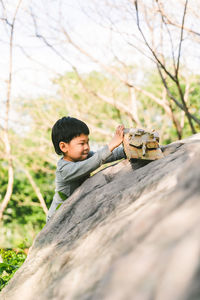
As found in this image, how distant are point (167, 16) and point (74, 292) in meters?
5.16

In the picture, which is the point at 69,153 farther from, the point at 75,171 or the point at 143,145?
the point at 143,145

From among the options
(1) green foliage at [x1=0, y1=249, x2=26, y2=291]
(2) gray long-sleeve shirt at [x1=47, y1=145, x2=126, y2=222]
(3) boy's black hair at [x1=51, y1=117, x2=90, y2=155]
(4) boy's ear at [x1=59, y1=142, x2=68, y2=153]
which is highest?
(3) boy's black hair at [x1=51, y1=117, x2=90, y2=155]

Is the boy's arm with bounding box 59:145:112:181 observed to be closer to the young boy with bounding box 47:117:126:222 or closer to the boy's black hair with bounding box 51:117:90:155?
the young boy with bounding box 47:117:126:222

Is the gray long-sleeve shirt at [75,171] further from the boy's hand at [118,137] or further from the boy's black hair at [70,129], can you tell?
the boy's black hair at [70,129]

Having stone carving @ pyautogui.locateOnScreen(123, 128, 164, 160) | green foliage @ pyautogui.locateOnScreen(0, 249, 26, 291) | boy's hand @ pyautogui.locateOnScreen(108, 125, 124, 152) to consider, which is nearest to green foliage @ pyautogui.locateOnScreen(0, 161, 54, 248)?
green foliage @ pyautogui.locateOnScreen(0, 249, 26, 291)

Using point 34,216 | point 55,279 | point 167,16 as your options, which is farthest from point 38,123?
point 55,279

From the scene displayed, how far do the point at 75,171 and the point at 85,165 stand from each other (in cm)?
10

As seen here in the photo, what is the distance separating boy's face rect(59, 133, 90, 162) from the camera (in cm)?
298

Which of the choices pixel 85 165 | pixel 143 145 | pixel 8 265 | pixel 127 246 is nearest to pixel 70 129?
pixel 85 165

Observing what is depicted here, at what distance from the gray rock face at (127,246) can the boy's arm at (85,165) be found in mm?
374

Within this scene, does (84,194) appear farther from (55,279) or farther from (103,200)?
(55,279)

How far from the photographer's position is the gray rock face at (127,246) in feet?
3.06

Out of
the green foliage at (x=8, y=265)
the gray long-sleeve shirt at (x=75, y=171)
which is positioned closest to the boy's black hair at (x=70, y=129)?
the gray long-sleeve shirt at (x=75, y=171)

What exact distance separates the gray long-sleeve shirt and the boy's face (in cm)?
10
